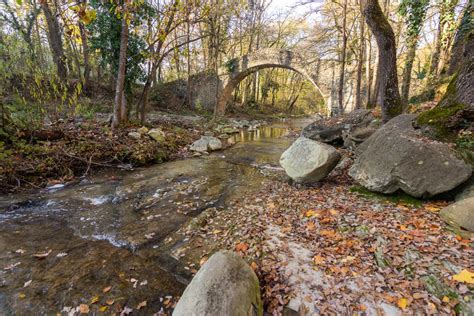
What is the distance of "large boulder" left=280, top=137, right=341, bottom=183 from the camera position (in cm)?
396

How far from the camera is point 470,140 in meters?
2.96

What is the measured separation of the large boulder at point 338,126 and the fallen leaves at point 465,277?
5.28m

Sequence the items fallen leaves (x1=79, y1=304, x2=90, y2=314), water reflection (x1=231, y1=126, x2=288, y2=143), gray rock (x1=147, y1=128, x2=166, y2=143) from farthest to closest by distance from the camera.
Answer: water reflection (x1=231, y1=126, x2=288, y2=143) < gray rock (x1=147, y1=128, x2=166, y2=143) < fallen leaves (x1=79, y1=304, x2=90, y2=314)

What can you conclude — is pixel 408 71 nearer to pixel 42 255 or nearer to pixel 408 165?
pixel 408 165

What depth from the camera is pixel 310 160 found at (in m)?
4.06

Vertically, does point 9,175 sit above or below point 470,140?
below

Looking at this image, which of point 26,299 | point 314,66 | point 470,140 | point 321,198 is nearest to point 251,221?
point 321,198

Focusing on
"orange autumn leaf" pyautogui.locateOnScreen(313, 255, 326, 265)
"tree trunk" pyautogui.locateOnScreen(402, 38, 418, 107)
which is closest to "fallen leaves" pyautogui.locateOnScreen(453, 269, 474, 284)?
"orange autumn leaf" pyautogui.locateOnScreen(313, 255, 326, 265)

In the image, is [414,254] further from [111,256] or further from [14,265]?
[14,265]

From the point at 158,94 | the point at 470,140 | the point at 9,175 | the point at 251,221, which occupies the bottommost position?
the point at 251,221

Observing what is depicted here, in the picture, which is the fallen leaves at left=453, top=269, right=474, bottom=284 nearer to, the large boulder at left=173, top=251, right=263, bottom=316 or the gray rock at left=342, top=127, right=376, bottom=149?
the large boulder at left=173, top=251, right=263, bottom=316

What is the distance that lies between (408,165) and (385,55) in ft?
10.2

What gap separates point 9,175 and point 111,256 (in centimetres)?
316

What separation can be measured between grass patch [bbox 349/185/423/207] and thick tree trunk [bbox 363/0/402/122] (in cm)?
247
